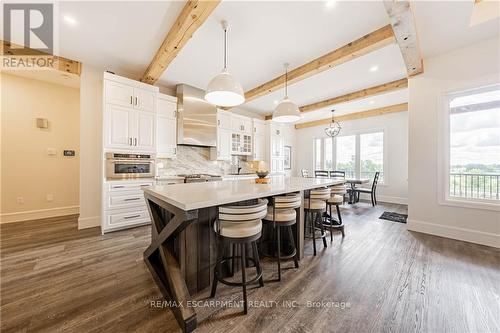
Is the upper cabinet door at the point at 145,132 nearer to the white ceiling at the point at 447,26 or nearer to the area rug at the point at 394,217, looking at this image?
the white ceiling at the point at 447,26

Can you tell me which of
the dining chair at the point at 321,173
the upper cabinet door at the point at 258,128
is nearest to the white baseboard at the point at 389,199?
the dining chair at the point at 321,173

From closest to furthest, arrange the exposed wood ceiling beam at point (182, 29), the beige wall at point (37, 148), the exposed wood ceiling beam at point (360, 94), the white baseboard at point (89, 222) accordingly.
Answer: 1. the exposed wood ceiling beam at point (182, 29)
2. the white baseboard at point (89, 222)
3. the beige wall at point (37, 148)
4. the exposed wood ceiling beam at point (360, 94)

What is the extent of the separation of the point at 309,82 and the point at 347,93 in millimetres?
1347

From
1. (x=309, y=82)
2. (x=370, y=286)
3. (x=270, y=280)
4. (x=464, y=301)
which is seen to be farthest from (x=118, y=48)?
(x=464, y=301)

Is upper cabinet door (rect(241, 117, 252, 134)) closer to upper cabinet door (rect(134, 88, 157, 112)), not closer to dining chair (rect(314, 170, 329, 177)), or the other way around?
upper cabinet door (rect(134, 88, 157, 112))

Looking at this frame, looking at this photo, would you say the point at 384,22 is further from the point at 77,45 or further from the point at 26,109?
the point at 26,109

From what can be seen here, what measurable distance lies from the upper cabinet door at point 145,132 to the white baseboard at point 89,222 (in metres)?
1.50

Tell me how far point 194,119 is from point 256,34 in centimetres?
227

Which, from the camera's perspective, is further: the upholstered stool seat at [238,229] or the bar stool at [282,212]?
the bar stool at [282,212]

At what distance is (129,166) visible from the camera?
3.34 metres

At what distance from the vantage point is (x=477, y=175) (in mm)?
2996

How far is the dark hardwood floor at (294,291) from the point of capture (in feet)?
4.46

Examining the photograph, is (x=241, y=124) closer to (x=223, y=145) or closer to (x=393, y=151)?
(x=223, y=145)

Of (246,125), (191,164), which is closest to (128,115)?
(191,164)
